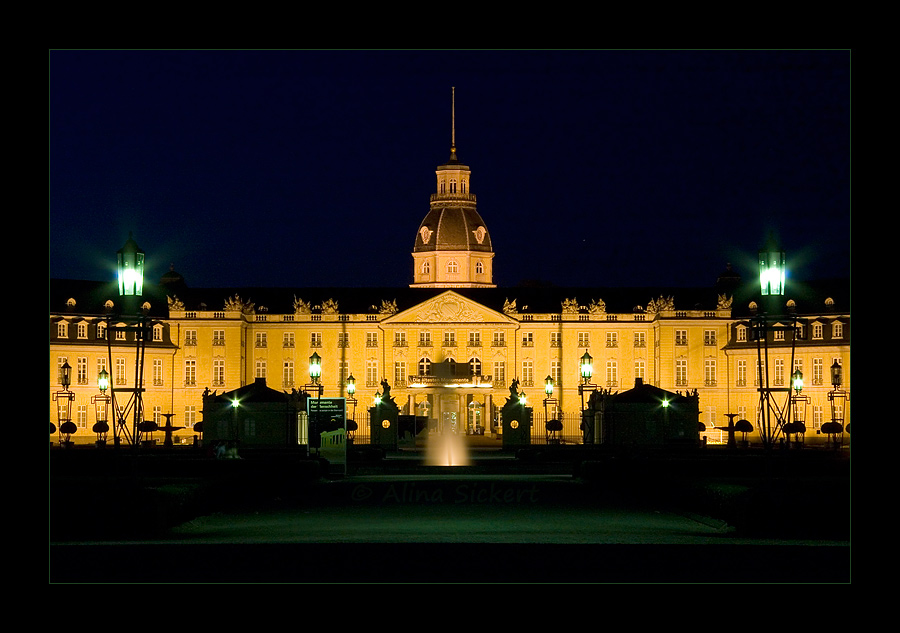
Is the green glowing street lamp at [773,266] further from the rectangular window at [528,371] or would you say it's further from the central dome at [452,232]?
the central dome at [452,232]

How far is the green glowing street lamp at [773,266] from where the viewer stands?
76.8 ft

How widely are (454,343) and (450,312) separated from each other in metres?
2.17

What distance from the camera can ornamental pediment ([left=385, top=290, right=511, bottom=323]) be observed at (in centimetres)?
10231

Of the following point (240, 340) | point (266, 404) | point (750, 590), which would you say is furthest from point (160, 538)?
point (240, 340)

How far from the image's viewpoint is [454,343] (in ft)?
339

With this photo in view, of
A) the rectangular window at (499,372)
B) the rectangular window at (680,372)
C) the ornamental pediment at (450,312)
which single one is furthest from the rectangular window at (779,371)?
the rectangular window at (499,372)

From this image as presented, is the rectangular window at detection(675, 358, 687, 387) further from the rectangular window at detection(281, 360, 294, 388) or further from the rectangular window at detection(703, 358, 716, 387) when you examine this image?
the rectangular window at detection(281, 360, 294, 388)

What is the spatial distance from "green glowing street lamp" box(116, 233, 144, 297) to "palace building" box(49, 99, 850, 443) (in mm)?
70900

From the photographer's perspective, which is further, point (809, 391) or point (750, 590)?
point (809, 391)

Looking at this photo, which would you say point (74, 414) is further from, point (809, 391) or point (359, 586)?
point (359, 586)

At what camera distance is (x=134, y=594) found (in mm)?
14078

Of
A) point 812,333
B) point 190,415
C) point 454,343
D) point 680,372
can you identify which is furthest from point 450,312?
point 812,333

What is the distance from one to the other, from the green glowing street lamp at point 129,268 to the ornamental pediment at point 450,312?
77646 mm

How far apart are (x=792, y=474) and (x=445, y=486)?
7.59 m
